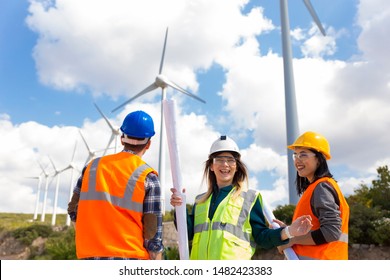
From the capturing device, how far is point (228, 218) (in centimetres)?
354

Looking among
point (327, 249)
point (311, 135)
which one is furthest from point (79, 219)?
point (311, 135)

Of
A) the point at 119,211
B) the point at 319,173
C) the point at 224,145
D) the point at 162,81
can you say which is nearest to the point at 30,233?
the point at 162,81

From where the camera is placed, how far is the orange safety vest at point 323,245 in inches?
147

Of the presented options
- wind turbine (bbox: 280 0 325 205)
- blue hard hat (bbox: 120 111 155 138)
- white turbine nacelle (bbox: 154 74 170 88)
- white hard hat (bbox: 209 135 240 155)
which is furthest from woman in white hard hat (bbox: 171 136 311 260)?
white turbine nacelle (bbox: 154 74 170 88)

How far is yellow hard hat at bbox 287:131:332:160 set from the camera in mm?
4273

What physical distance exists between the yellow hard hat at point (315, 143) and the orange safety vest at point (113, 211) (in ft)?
6.15

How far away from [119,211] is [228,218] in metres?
0.99

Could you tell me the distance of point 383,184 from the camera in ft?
61.1

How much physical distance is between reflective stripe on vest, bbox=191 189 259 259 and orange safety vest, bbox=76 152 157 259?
1.94 ft

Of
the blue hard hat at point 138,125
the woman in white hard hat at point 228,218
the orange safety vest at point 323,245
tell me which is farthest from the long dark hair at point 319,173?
the blue hard hat at point 138,125

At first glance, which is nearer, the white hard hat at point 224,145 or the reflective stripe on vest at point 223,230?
the reflective stripe on vest at point 223,230

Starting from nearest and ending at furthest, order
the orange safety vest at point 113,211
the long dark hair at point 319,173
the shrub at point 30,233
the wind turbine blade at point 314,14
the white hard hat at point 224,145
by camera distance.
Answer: the orange safety vest at point 113,211, the white hard hat at point 224,145, the long dark hair at point 319,173, the wind turbine blade at point 314,14, the shrub at point 30,233

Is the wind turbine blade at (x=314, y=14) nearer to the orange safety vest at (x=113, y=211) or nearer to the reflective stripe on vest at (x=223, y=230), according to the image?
the reflective stripe on vest at (x=223, y=230)

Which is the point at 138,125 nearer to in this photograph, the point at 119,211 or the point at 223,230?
the point at 119,211
